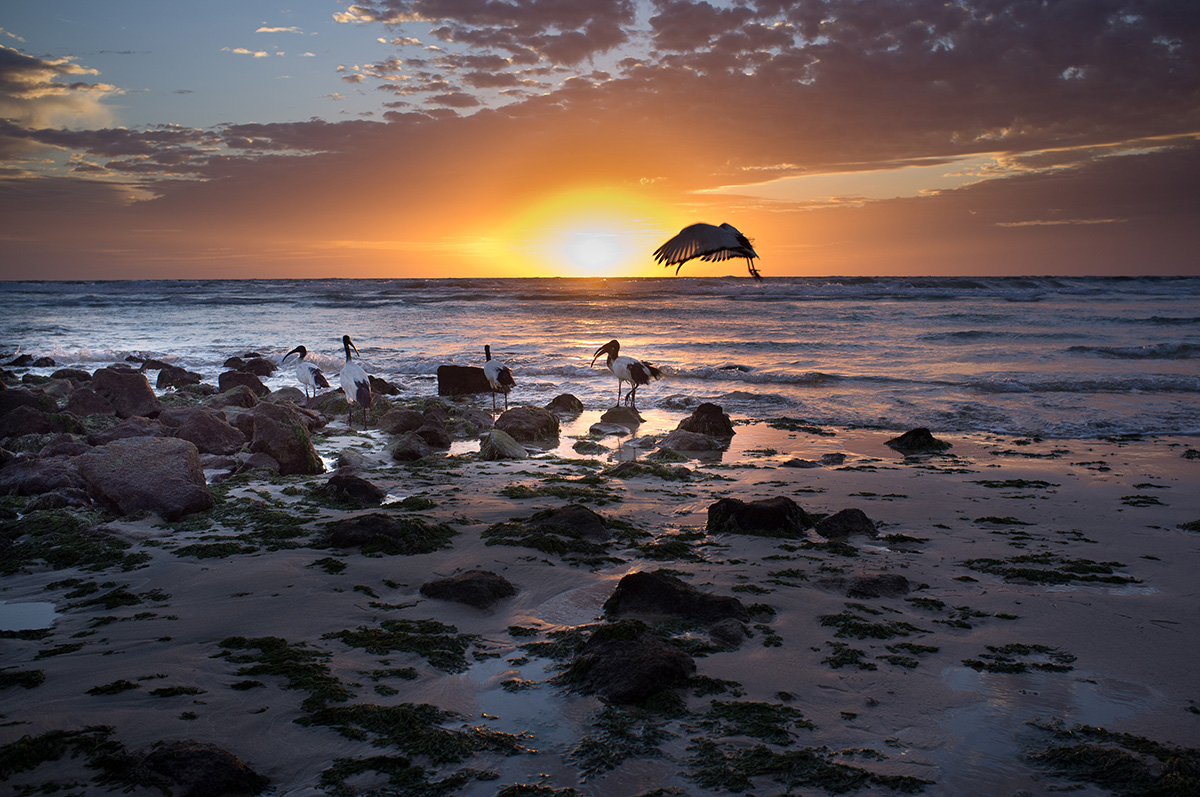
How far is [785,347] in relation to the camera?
22.4 meters

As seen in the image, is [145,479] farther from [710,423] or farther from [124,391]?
[710,423]

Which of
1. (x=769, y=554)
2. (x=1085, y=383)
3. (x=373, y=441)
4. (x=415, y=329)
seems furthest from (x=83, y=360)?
(x=1085, y=383)

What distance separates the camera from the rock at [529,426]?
10.0 metres

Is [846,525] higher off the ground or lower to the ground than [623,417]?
lower

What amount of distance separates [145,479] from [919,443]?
910 centimetres

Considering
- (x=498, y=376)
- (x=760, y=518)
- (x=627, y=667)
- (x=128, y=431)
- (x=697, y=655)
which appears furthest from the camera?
(x=498, y=376)

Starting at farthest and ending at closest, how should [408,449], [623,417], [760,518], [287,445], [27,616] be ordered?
1. [623,417]
2. [408,449]
3. [287,445]
4. [760,518]
5. [27,616]

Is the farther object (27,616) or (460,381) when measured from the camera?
(460,381)

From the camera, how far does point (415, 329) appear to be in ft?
97.6

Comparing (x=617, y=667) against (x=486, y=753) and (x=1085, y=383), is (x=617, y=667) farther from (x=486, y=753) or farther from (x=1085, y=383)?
(x=1085, y=383)

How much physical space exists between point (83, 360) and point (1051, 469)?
2413 centimetres

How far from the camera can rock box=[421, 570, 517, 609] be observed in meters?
4.22

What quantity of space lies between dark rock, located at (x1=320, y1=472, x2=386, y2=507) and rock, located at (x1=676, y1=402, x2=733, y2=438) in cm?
500

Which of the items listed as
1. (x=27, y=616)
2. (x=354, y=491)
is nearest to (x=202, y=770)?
(x=27, y=616)
